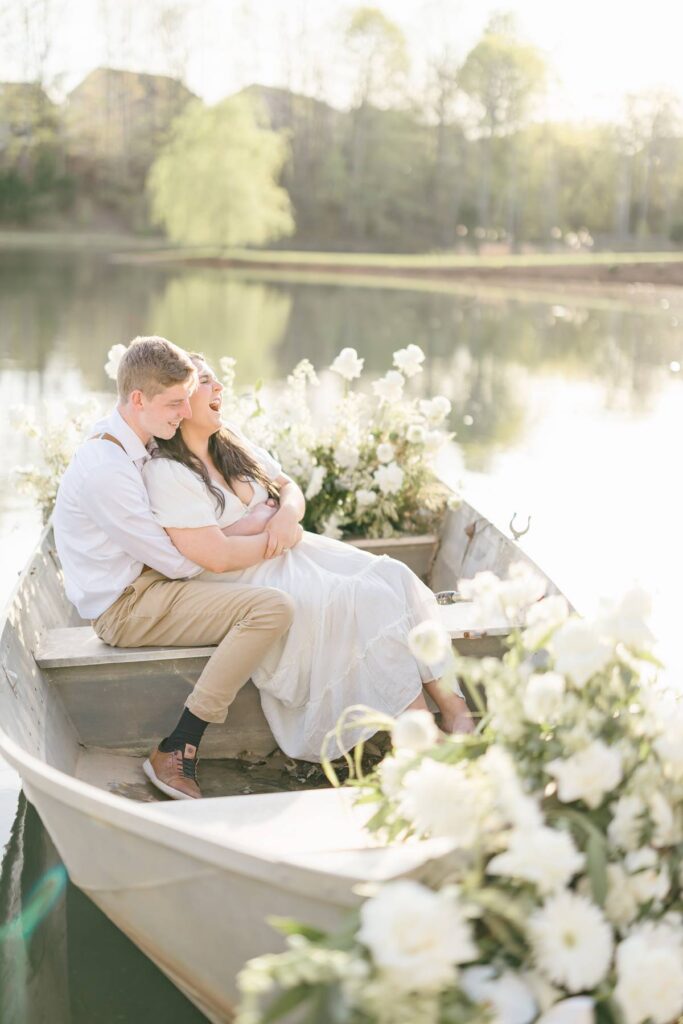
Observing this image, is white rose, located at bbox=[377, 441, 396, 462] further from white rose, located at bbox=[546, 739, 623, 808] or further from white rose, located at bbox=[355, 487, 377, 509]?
white rose, located at bbox=[546, 739, 623, 808]

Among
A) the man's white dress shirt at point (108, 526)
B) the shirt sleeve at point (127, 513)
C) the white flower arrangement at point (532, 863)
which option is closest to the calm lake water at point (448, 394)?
the white flower arrangement at point (532, 863)

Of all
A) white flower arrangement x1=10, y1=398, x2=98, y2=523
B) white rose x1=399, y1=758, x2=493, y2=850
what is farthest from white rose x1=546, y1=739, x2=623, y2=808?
white flower arrangement x1=10, y1=398, x2=98, y2=523

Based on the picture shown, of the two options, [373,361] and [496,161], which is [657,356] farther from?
[496,161]

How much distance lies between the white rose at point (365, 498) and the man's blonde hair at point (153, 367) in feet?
7.13

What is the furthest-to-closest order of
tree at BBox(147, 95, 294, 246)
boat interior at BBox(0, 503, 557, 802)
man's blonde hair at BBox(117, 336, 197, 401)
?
tree at BBox(147, 95, 294, 246), boat interior at BBox(0, 503, 557, 802), man's blonde hair at BBox(117, 336, 197, 401)

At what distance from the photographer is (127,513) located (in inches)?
145

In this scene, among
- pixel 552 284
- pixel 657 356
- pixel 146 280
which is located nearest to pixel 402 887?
pixel 657 356

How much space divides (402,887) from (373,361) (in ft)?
54.5

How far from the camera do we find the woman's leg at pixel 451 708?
3732 millimetres

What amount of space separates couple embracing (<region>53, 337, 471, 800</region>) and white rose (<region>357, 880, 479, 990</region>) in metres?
1.77

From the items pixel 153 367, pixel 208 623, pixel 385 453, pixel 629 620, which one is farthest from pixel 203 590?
pixel 385 453

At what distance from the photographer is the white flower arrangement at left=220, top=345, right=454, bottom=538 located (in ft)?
19.1

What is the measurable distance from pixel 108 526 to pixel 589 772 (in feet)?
6.27

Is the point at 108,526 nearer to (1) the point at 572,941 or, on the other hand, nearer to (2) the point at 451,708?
(2) the point at 451,708
